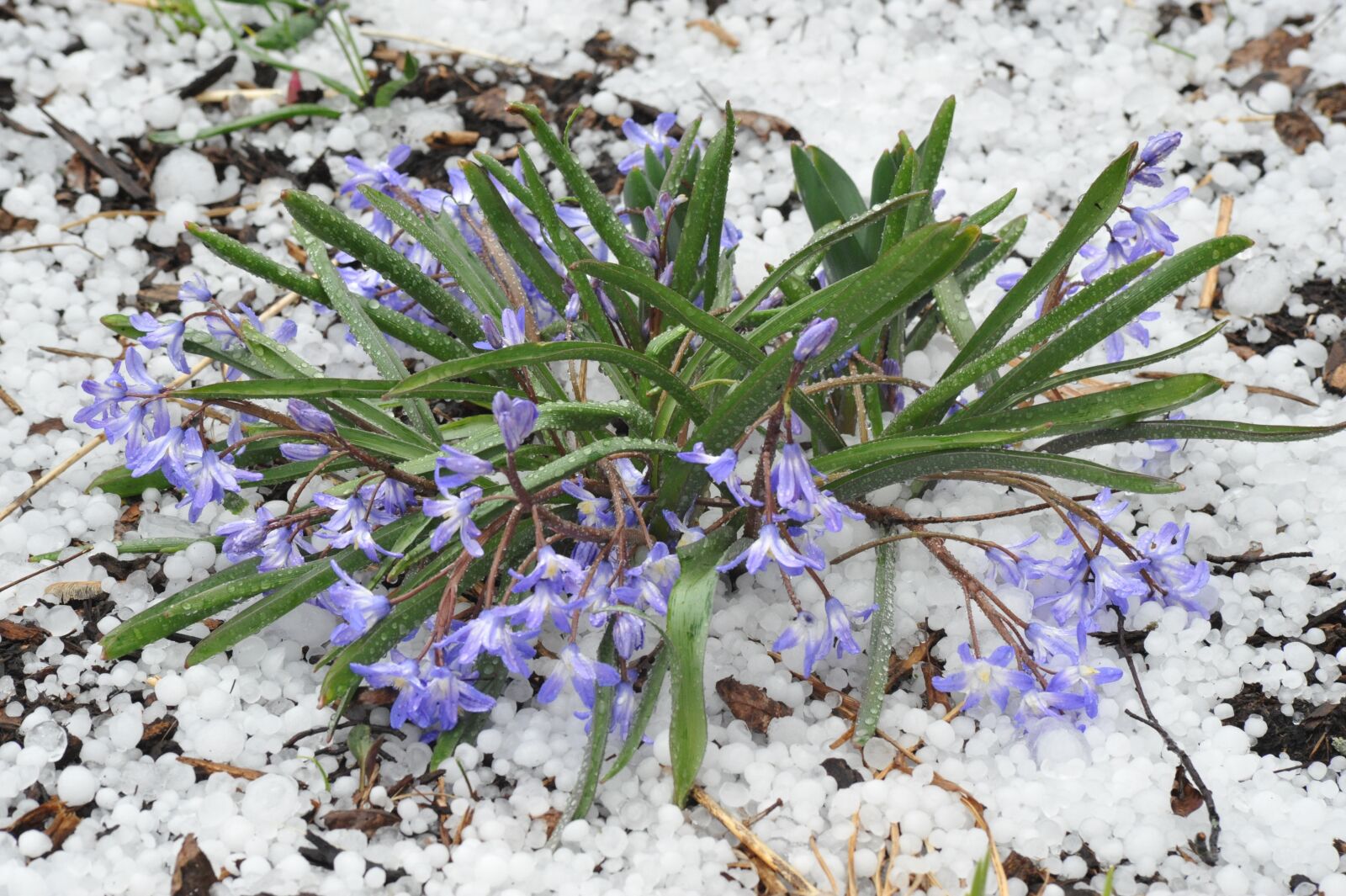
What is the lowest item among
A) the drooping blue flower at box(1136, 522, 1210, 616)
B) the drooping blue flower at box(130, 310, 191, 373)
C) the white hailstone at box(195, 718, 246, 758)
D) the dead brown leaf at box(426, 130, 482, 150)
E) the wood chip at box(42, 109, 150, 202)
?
the white hailstone at box(195, 718, 246, 758)

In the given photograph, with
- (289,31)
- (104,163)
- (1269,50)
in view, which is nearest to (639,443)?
(104,163)

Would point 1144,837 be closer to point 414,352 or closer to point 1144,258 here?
point 1144,258

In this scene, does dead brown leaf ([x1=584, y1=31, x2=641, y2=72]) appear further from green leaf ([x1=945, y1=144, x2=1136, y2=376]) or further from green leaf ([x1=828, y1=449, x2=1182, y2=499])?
green leaf ([x1=828, y1=449, x2=1182, y2=499])

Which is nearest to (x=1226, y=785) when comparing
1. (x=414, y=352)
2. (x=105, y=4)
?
(x=414, y=352)

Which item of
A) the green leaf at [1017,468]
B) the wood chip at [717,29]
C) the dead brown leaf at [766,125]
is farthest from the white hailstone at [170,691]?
the wood chip at [717,29]

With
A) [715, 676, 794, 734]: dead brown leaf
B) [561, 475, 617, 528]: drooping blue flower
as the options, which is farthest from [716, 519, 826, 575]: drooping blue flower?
[715, 676, 794, 734]: dead brown leaf

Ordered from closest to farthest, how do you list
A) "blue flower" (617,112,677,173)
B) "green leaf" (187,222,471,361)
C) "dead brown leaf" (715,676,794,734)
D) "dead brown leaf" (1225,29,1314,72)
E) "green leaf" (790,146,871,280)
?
1. "dead brown leaf" (715,676,794,734)
2. "green leaf" (187,222,471,361)
3. "green leaf" (790,146,871,280)
4. "blue flower" (617,112,677,173)
5. "dead brown leaf" (1225,29,1314,72)
